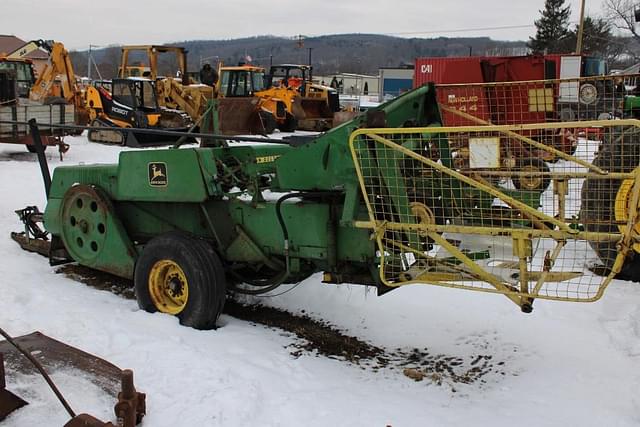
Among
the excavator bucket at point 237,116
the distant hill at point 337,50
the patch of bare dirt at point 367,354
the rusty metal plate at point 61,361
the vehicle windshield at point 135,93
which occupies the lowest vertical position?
the patch of bare dirt at point 367,354

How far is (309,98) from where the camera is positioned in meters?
24.1

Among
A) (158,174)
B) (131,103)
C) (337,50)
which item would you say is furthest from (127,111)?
(337,50)

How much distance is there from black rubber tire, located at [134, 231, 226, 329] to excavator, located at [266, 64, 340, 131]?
60.1 ft

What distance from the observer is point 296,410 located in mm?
3848

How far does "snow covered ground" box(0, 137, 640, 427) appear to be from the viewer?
3.80m

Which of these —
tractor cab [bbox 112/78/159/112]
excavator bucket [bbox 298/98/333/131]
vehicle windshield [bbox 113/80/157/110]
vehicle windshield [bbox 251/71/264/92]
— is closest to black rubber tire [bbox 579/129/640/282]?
tractor cab [bbox 112/78/159/112]

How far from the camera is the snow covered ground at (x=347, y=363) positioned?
3.80 metres

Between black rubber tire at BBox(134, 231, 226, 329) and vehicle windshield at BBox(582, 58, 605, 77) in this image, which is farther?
vehicle windshield at BBox(582, 58, 605, 77)

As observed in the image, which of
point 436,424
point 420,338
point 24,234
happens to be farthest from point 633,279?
point 24,234

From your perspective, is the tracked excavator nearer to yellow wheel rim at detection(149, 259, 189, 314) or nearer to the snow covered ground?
the snow covered ground

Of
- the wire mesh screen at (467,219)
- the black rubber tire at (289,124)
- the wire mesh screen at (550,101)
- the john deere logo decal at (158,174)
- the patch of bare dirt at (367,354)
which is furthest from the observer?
the black rubber tire at (289,124)

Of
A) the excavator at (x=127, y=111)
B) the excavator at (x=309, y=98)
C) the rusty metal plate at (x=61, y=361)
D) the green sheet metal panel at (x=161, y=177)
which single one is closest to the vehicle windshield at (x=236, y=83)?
the excavator at (x=309, y=98)

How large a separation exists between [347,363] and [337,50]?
17510 cm

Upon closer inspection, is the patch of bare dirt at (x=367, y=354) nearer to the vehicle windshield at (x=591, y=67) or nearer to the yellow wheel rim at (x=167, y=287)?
the yellow wheel rim at (x=167, y=287)
